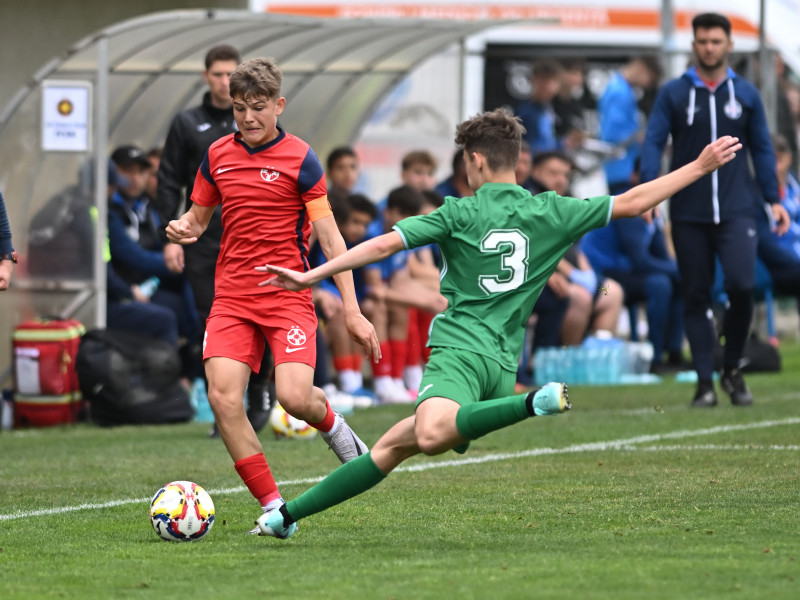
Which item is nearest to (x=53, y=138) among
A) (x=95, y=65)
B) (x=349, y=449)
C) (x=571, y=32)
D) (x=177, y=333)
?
(x=95, y=65)

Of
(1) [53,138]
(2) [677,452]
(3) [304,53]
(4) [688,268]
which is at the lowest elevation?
(2) [677,452]

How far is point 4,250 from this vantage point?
772 centimetres

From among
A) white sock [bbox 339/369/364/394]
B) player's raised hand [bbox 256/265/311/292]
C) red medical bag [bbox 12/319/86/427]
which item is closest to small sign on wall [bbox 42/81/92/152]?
red medical bag [bbox 12/319/86/427]

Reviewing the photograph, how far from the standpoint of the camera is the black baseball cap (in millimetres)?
12727

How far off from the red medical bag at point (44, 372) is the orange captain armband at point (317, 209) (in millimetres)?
4966

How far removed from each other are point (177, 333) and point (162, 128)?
2.96 m

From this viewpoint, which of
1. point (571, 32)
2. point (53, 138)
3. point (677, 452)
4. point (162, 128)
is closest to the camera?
point (677, 452)

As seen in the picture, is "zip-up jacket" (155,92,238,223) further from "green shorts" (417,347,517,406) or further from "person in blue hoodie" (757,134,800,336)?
"person in blue hoodie" (757,134,800,336)

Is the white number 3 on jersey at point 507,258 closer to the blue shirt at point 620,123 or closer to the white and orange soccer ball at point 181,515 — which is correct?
the white and orange soccer ball at point 181,515

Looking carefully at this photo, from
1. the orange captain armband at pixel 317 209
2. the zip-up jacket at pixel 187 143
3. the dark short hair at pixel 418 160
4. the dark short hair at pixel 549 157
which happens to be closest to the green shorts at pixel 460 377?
the orange captain armband at pixel 317 209

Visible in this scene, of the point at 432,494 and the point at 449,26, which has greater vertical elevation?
the point at 449,26

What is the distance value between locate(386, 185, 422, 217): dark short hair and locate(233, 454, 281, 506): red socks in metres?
6.51

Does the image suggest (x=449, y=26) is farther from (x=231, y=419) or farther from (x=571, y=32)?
(x=231, y=419)

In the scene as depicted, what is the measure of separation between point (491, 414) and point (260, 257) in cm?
177
